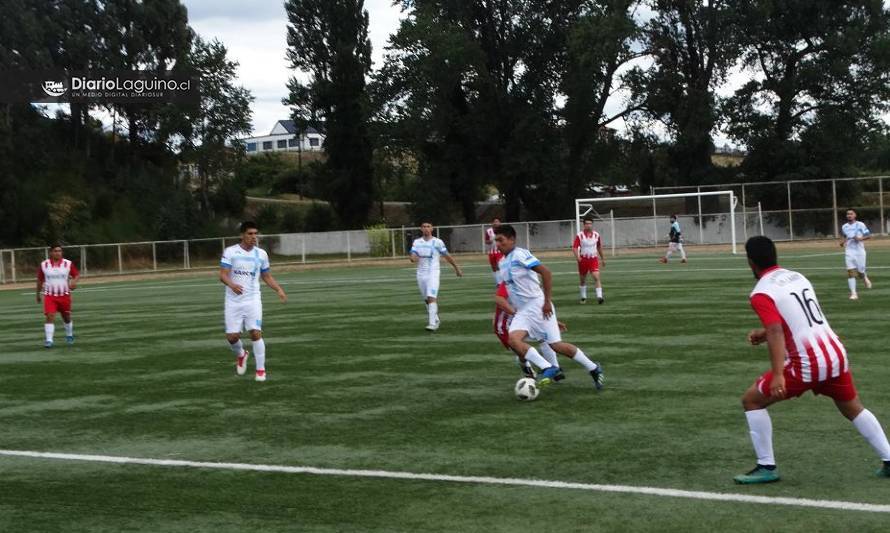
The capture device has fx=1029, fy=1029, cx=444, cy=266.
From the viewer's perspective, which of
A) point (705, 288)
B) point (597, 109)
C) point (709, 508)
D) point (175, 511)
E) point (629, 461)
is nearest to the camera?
point (709, 508)

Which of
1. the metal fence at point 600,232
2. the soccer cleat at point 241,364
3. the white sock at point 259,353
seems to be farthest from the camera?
the metal fence at point 600,232

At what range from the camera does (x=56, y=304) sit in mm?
20531

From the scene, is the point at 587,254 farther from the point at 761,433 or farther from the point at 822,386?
the point at 822,386

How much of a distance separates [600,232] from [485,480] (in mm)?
48587

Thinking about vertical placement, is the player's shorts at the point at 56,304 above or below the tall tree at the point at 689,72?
below

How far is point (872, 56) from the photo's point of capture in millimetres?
60906

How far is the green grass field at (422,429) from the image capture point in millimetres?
7027

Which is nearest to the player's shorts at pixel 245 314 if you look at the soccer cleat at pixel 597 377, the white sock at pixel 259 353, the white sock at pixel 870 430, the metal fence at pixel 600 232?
the white sock at pixel 259 353

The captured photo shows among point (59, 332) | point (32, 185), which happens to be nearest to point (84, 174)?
point (32, 185)

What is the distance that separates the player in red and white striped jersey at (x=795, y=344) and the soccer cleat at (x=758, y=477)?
0.55m

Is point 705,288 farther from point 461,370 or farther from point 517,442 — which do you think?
point 517,442

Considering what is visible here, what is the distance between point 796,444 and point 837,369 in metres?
1.92

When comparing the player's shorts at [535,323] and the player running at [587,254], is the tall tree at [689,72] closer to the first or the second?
the player running at [587,254]

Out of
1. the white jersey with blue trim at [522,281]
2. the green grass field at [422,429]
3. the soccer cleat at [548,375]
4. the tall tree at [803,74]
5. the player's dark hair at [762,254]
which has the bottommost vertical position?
the green grass field at [422,429]
